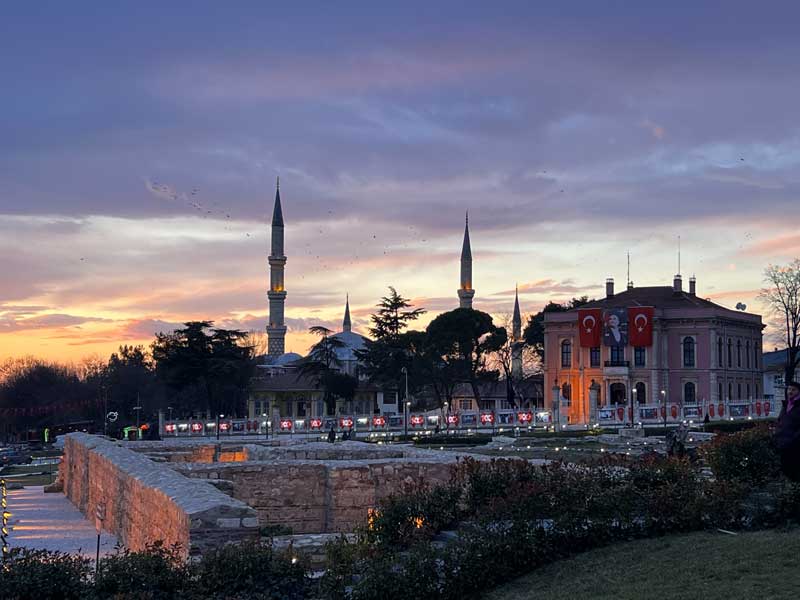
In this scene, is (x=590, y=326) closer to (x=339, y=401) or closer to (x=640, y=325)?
(x=640, y=325)

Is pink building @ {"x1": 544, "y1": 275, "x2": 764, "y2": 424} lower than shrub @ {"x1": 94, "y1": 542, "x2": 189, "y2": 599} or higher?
higher

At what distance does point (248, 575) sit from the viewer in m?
9.79

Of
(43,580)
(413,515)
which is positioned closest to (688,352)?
(413,515)

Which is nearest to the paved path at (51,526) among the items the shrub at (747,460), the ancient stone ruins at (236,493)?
the ancient stone ruins at (236,493)

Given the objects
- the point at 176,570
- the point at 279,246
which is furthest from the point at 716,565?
the point at 279,246

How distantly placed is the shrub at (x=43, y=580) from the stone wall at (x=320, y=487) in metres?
8.07

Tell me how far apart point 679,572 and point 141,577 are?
5121 millimetres

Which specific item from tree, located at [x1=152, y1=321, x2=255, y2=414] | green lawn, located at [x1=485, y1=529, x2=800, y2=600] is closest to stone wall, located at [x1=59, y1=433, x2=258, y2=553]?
green lawn, located at [x1=485, y1=529, x2=800, y2=600]

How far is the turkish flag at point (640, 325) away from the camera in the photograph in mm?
74000

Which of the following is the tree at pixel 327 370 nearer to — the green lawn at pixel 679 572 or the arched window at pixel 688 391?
the arched window at pixel 688 391

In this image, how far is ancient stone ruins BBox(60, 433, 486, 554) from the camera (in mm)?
11062

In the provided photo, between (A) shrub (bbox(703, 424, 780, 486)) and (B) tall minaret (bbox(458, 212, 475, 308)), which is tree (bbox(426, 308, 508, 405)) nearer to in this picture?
(B) tall minaret (bbox(458, 212, 475, 308))

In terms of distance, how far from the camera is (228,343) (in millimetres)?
80312

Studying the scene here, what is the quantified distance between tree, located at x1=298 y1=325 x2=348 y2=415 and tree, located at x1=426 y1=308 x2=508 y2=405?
25.1 ft
